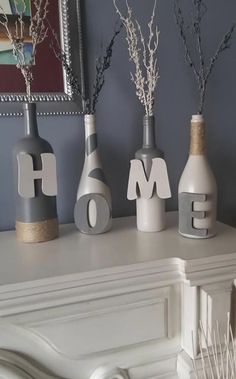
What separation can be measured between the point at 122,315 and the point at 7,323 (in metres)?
0.22

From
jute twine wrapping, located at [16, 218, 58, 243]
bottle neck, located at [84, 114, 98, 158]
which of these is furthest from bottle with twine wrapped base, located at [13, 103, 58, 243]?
bottle neck, located at [84, 114, 98, 158]

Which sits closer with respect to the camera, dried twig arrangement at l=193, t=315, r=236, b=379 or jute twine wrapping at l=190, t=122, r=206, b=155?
dried twig arrangement at l=193, t=315, r=236, b=379

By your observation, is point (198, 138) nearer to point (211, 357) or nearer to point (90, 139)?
point (90, 139)

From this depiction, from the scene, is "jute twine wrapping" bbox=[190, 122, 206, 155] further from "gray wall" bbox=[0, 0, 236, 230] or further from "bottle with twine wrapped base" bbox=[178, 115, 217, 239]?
"gray wall" bbox=[0, 0, 236, 230]

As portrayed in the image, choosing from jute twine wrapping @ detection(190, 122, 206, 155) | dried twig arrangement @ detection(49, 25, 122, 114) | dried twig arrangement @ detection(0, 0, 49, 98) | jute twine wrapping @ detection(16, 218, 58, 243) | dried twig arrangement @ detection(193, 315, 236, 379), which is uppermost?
dried twig arrangement @ detection(0, 0, 49, 98)

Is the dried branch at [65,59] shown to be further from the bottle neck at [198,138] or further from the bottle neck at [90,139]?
the bottle neck at [198,138]

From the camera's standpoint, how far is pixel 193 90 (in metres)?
1.12

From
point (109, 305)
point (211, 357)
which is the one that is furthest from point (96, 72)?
point (211, 357)

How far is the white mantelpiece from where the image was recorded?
69cm

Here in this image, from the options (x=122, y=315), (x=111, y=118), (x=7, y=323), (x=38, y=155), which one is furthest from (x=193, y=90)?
(x=7, y=323)

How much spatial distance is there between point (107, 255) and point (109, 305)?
0.10 metres

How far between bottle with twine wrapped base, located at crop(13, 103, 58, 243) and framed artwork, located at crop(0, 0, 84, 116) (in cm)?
13

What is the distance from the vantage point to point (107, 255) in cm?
77

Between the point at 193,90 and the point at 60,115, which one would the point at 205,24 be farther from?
the point at 60,115
